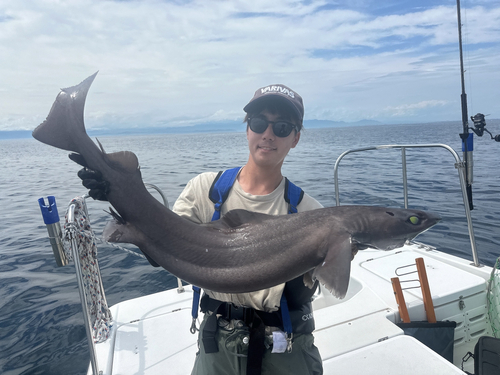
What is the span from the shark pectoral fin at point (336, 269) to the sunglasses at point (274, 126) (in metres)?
1.11

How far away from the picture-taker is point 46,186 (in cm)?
1883

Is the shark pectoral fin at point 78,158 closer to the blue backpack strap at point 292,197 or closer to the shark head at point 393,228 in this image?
the blue backpack strap at point 292,197

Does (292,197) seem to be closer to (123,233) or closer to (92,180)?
(123,233)

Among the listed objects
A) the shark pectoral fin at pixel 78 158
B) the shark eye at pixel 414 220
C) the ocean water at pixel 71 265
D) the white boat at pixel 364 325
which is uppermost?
the shark pectoral fin at pixel 78 158

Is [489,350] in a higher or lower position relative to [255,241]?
lower

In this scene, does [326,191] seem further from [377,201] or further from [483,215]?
[483,215]

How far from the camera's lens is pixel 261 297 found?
2.59m

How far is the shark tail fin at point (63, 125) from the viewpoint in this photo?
211 centimetres

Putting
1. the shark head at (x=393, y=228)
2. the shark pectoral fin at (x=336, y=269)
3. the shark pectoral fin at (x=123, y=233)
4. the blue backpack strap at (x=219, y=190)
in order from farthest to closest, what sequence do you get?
the blue backpack strap at (x=219, y=190) < the shark head at (x=393, y=228) < the shark pectoral fin at (x=123, y=233) < the shark pectoral fin at (x=336, y=269)

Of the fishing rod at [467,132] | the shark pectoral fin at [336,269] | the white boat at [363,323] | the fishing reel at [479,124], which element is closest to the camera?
the shark pectoral fin at [336,269]

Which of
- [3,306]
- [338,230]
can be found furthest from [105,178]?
[3,306]

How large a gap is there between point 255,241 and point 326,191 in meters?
13.1

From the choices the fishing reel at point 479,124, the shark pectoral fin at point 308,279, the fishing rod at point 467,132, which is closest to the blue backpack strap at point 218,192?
the shark pectoral fin at point 308,279

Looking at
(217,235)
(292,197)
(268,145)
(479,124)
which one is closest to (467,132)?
(479,124)
